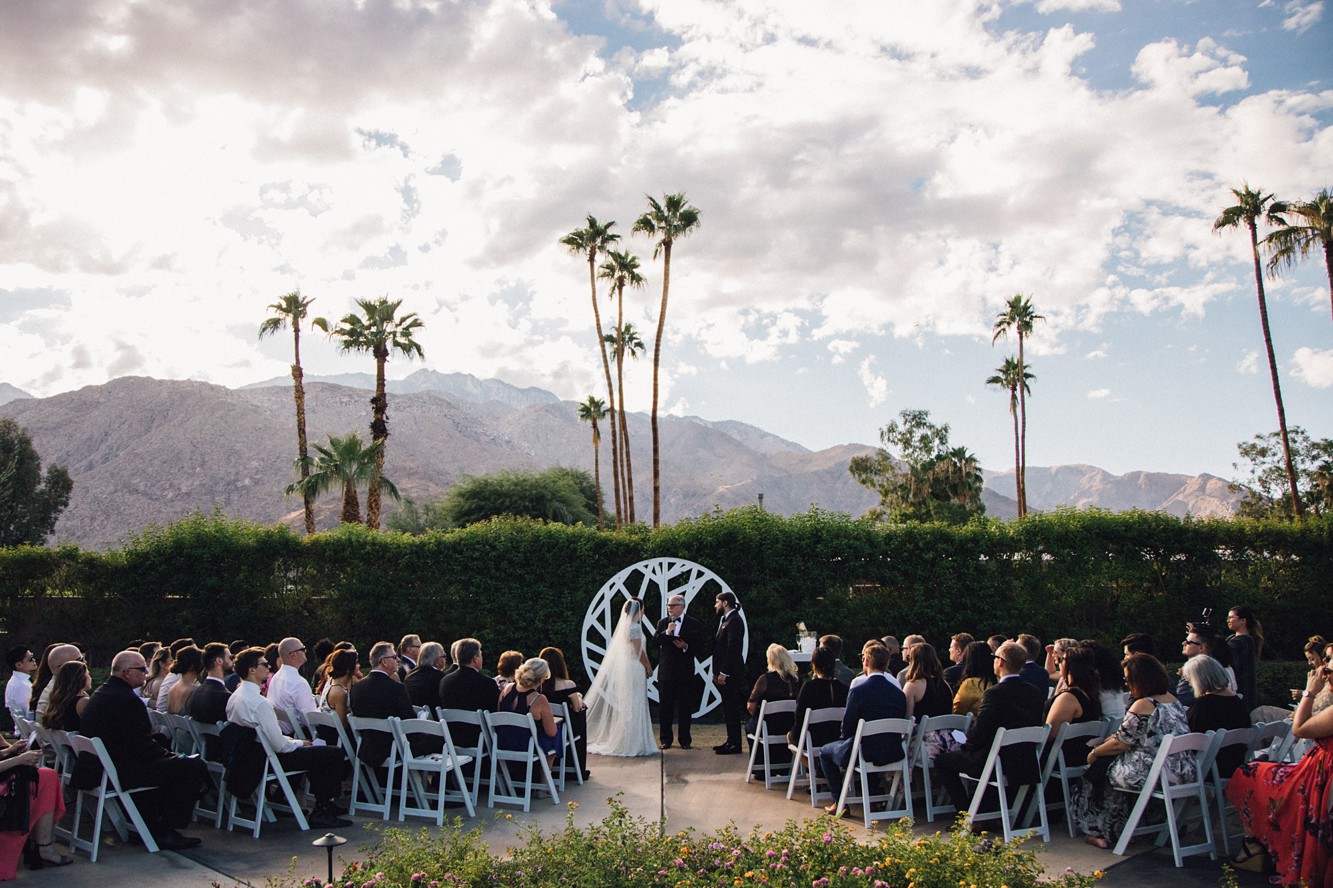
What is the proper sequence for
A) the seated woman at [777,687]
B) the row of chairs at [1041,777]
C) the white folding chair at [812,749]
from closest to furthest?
the row of chairs at [1041,777] < the white folding chair at [812,749] < the seated woman at [777,687]

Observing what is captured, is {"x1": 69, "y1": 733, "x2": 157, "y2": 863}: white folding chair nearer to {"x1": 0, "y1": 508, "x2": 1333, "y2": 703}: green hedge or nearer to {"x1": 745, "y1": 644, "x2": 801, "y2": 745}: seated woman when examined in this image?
{"x1": 745, "y1": 644, "x2": 801, "y2": 745}: seated woman

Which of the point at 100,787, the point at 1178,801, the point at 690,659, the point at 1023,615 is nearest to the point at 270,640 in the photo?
the point at 690,659

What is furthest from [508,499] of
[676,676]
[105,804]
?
[105,804]

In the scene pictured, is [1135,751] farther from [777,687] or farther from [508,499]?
[508,499]

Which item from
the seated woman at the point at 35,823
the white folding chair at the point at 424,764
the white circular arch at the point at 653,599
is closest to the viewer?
the seated woman at the point at 35,823

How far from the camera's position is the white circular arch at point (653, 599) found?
13.2 m

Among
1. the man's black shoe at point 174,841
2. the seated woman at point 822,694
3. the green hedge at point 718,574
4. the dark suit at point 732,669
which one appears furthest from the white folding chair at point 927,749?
the green hedge at point 718,574

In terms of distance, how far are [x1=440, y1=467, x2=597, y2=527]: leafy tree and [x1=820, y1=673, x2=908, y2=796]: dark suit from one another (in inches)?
1419

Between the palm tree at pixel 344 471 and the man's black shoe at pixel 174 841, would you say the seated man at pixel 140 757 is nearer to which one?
the man's black shoe at pixel 174 841

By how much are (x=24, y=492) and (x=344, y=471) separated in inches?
1509

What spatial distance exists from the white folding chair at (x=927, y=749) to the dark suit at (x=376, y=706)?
4.18m

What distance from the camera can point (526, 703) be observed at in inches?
333

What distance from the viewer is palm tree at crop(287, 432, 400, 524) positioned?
2875 cm

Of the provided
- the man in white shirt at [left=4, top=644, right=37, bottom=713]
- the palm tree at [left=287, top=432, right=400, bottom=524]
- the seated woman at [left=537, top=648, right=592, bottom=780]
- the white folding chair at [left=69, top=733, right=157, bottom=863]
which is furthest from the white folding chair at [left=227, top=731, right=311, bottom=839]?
the palm tree at [left=287, top=432, right=400, bottom=524]
